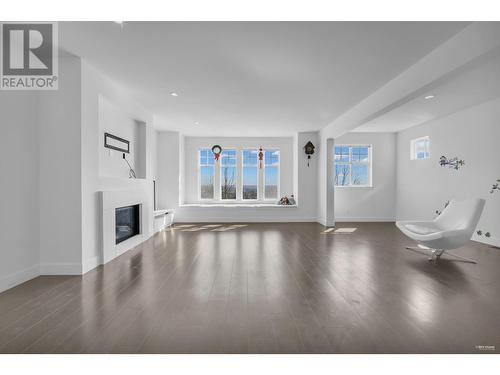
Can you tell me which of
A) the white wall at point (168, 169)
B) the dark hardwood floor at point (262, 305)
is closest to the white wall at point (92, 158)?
the dark hardwood floor at point (262, 305)

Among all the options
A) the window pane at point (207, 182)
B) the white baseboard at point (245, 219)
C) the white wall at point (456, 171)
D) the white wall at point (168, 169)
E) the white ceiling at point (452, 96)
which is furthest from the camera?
the window pane at point (207, 182)

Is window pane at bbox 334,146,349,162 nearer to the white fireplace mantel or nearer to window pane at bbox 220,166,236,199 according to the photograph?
window pane at bbox 220,166,236,199

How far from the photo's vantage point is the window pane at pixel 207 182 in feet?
30.6

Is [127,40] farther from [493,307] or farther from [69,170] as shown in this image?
[493,307]

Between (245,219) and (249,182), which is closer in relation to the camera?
(245,219)

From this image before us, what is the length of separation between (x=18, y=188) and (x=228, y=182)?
6.44 metres

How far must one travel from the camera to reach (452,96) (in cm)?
515

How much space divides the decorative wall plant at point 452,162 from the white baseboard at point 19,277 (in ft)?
26.0

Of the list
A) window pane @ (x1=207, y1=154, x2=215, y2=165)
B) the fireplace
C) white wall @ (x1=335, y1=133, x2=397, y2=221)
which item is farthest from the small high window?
the fireplace

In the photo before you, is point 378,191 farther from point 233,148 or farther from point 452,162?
point 233,148

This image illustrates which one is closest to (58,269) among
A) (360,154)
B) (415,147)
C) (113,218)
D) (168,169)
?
(113,218)

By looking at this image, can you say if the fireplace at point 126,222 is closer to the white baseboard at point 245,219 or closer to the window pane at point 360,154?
the white baseboard at point 245,219

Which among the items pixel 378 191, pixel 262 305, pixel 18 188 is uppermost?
pixel 18 188

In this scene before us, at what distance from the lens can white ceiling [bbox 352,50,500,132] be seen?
3764mm
